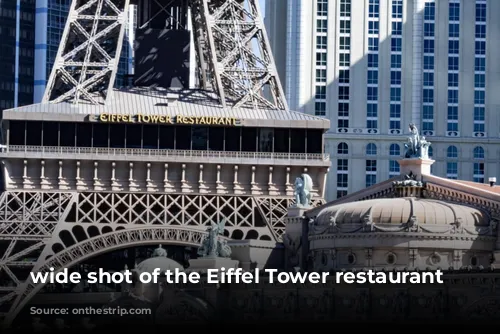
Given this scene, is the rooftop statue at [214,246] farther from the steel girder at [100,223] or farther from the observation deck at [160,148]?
the observation deck at [160,148]

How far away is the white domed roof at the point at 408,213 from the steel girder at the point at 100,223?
15440 mm

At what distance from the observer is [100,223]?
178 metres

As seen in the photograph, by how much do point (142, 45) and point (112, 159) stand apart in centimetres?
1660

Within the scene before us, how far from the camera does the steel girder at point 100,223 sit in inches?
6845

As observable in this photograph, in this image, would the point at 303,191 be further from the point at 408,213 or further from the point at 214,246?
the point at 408,213

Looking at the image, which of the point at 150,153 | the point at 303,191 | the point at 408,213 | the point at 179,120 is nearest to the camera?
the point at 408,213

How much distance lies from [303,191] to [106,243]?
16.0m

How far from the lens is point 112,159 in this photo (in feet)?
589

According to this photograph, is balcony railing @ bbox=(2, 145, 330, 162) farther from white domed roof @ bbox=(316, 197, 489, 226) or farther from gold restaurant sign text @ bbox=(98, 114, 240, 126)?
white domed roof @ bbox=(316, 197, 489, 226)

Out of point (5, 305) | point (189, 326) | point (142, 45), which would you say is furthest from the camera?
point (142, 45)

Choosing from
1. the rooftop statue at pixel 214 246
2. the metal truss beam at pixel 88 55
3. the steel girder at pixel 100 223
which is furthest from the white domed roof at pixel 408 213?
the metal truss beam at pixel 88 55

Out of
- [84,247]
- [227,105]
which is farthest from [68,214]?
[227,105]

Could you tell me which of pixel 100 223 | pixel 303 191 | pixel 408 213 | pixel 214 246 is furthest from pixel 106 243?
pixel 408 213

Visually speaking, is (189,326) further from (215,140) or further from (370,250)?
(215,140)
